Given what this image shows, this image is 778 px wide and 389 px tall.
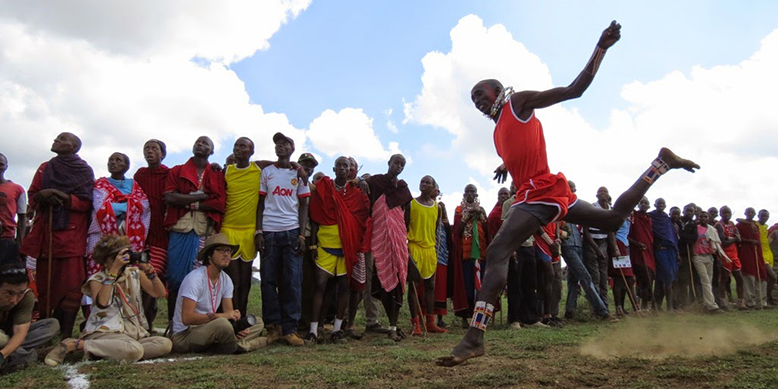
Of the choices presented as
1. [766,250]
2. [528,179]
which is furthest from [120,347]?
[766,250]

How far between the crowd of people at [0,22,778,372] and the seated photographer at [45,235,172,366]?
0.02 m

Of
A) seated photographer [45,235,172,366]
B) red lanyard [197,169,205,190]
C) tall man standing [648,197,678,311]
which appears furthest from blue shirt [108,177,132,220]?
tall man standing [648,197,678,311]

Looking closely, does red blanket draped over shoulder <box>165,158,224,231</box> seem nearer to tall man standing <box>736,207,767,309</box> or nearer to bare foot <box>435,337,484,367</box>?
bare foot <box>435,337,484,367</box>

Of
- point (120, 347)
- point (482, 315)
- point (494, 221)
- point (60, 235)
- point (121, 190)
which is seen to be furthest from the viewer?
point (494, 221)

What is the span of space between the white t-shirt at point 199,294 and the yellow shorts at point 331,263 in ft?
5.06

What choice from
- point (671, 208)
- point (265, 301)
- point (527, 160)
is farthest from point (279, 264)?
point (671, 208)

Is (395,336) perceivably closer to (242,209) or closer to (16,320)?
(242,209)

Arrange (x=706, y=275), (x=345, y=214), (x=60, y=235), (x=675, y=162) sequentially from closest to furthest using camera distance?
(x=675, y=162) < (x=60, y=235) < (x=345, y=214) < (x=706, y=275)

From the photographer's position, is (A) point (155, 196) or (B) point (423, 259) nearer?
(A) point (155, 196)

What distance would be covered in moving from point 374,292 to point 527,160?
4.00 metres

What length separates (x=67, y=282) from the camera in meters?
6.14

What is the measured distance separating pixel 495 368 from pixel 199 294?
3303 millimetres

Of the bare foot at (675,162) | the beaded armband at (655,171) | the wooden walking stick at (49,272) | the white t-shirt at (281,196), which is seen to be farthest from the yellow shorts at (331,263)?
the bare foot at (675,162)

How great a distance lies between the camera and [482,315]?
416cm
